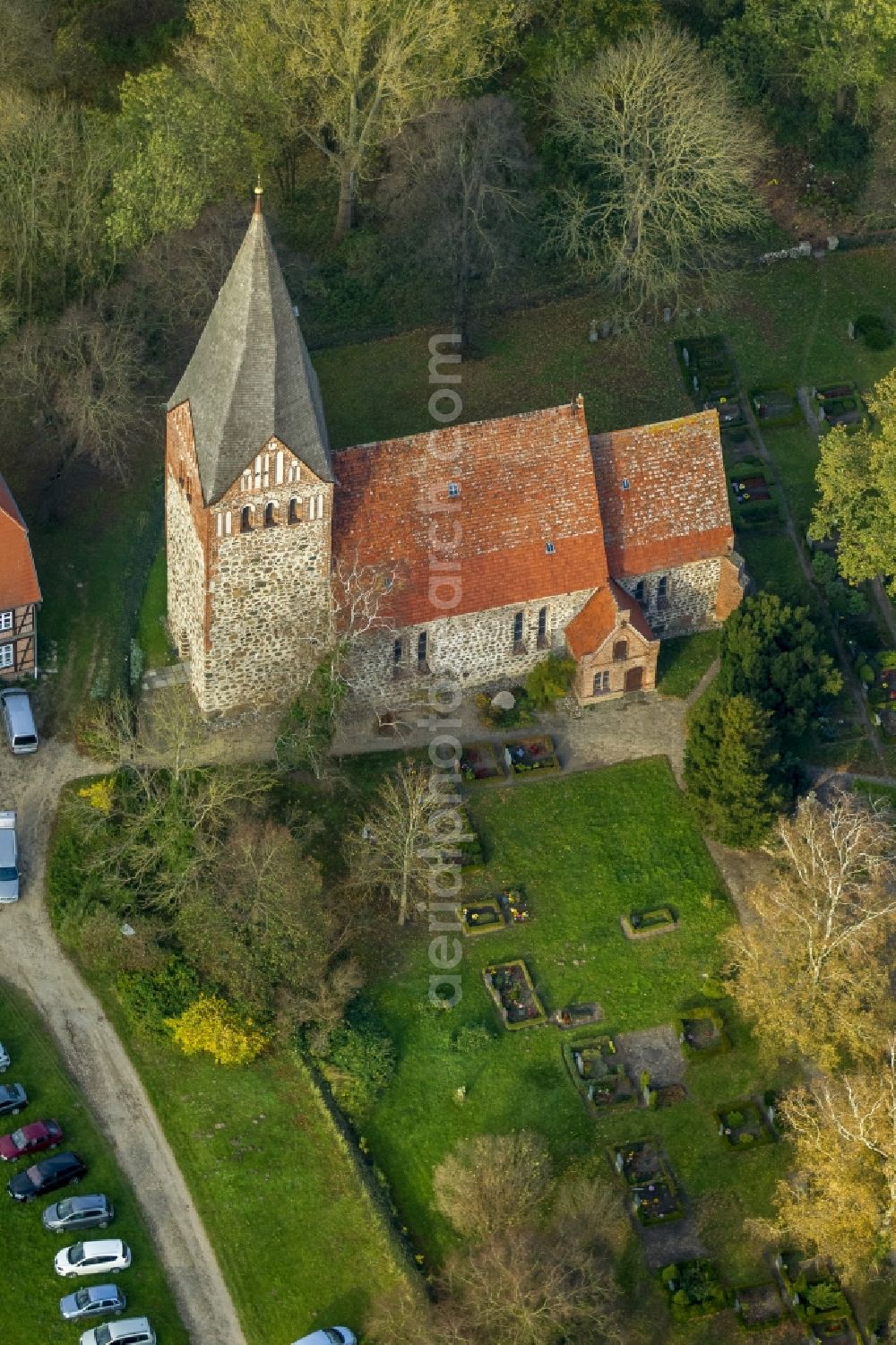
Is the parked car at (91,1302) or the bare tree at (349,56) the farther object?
the bare tree at (349,56)

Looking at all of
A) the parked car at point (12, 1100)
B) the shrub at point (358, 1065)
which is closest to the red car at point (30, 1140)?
the parked car at point (12, 1100)

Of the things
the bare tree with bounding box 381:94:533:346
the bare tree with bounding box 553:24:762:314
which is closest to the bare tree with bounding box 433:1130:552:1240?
the bare tree with bounding box 381:94:533:346

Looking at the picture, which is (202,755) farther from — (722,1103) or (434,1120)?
(722,1103)

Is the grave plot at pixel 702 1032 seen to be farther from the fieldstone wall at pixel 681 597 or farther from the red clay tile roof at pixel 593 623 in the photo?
the fieldstone wall at pixel 681 597

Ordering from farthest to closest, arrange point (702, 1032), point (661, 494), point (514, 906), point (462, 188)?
1. point (462, 188)
2. point (661, 494)
3. point (514, 906)
4. point (702, 1032)

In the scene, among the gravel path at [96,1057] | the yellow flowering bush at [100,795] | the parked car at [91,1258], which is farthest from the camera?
the yellow flowering bush at [100,795]

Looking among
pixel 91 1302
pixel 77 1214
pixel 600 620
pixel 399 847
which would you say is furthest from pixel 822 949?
pixel 91 1302

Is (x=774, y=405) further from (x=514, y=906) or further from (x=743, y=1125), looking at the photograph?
(x=743, y=1125)
